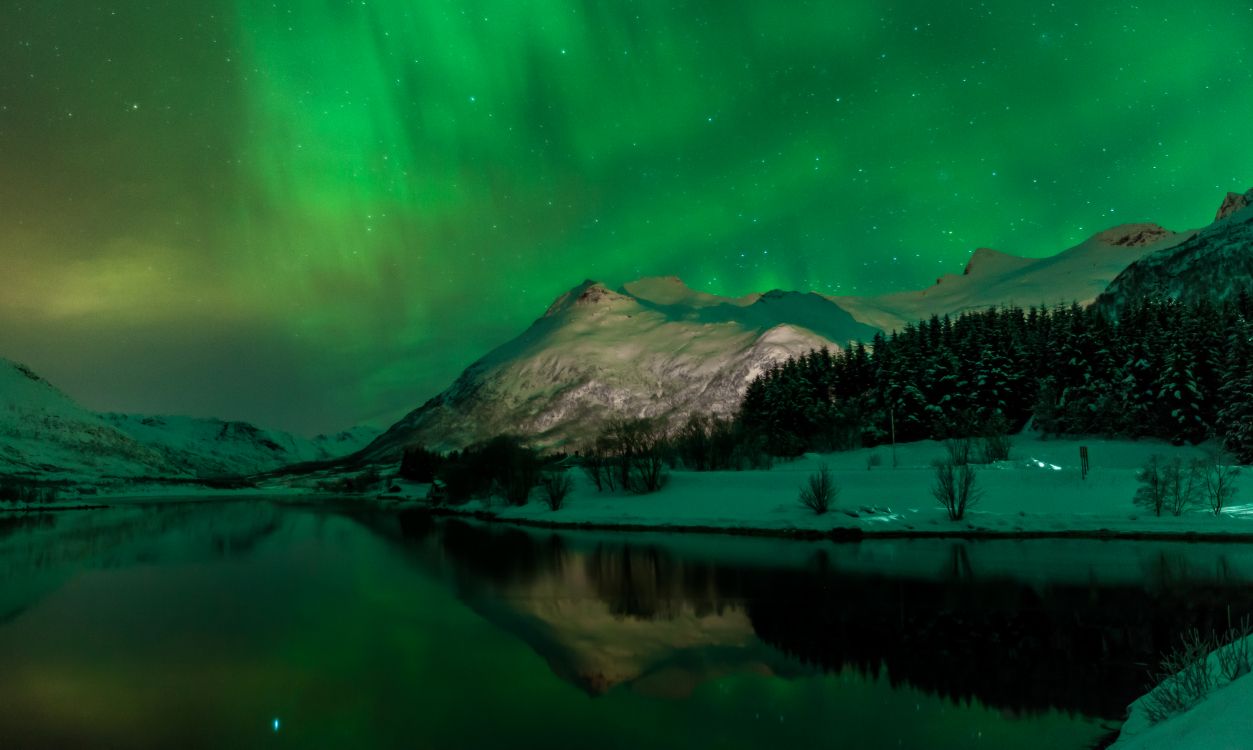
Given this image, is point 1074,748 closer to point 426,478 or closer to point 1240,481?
point 1240,481

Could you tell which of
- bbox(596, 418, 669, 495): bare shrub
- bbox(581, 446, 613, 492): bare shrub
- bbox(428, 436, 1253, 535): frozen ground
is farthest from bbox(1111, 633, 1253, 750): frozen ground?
bbox(581, 446, 613, 492): bare shrub

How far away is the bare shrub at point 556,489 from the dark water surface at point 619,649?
3862 cm

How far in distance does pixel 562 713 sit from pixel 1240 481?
195 feet

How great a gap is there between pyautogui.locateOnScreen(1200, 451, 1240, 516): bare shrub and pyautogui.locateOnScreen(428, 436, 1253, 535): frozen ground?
57 cm

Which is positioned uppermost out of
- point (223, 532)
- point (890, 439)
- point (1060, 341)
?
point (1060, 341)

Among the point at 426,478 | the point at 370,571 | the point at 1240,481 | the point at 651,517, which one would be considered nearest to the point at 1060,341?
the point at 1240,481

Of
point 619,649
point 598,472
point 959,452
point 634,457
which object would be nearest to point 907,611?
point 619,649

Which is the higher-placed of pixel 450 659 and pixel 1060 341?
pixel 1060 341

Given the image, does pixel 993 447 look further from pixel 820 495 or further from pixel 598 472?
pixel 598 472

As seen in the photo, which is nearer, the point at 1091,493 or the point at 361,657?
the point at 361,657

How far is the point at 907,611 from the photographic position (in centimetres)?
2569

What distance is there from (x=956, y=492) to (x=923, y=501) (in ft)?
11.3

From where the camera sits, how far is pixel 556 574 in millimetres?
38906

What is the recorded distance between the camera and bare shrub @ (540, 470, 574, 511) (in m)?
82.4
